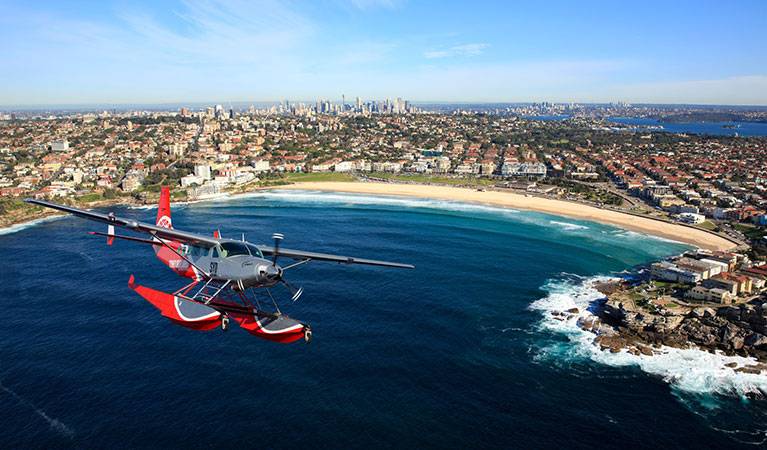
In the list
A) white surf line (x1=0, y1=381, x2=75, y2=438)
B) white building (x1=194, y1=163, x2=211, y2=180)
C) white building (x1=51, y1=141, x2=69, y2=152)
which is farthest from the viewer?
white building (x1=51, y1=141, x2=69, y2=152)

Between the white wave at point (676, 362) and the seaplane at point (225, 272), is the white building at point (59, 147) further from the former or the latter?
the white wave at point (676, 362)

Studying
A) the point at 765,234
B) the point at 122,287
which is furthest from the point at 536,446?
the point at 765,234

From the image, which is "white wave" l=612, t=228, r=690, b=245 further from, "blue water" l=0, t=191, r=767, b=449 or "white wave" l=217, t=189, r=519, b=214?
"white wave" l=217, t=189, r=519, b=214

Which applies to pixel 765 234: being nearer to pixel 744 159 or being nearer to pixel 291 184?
pixel 744 159

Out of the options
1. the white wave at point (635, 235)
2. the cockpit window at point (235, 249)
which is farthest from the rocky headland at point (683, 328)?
the cockpit window at point (235, 249)

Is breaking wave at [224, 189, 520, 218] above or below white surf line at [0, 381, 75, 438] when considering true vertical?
above

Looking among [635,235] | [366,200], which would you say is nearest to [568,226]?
[635,235]

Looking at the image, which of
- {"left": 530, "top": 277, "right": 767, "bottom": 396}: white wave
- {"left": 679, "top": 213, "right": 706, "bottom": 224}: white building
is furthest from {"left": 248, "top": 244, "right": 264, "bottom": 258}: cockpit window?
{"left": 679, "top": 213, "right": 706, "bottom": 224}: white building
